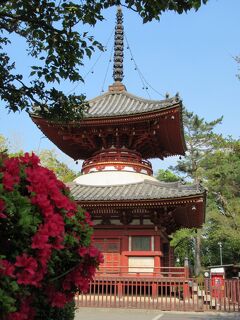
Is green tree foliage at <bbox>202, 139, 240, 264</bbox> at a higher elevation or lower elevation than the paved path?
higher

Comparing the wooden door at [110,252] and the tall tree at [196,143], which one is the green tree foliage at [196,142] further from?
the wooden door at [110,252]

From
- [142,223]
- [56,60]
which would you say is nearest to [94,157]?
[142,223]

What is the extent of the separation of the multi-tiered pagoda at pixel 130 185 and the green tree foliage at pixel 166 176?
92.4 ft

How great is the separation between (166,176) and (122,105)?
101ft

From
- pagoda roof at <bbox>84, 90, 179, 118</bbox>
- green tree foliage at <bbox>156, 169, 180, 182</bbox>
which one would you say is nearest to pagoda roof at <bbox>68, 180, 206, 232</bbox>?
pagoda roof at <bbox>84, 90, 179, 118</bbox>

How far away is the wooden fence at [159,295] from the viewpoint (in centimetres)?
1462

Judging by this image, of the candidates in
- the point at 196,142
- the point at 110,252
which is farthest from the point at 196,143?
the point at 110,252

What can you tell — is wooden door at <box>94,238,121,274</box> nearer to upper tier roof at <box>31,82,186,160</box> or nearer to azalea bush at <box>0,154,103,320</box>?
upper tier roof at <box>31,82,186,160</box>

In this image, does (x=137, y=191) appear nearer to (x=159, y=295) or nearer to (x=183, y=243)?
(x=159, y=295)

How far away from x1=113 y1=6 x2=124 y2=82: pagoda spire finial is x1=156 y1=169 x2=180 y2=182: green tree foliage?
1064 inches

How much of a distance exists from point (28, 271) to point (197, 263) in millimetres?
41866

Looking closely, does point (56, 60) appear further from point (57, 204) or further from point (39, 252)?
point (39, 252)

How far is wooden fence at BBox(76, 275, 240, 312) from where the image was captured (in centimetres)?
1462

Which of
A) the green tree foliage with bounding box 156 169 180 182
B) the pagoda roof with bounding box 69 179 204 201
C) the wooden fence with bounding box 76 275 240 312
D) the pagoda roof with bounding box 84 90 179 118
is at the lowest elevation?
the wooden fence with bounding box 76 275 240 312
